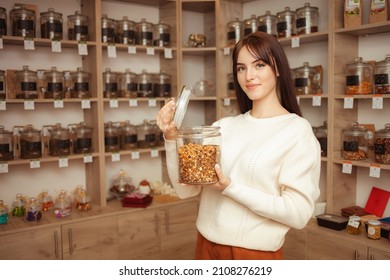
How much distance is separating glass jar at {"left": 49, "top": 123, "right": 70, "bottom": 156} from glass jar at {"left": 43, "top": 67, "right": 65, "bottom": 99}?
0.21m

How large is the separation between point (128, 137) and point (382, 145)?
1719 millimetres

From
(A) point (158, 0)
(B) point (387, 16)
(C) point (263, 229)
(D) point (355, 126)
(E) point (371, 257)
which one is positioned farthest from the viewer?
(A) point (158, 0)

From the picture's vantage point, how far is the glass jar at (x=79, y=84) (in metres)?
2.90

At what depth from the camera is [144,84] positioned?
10.4ft

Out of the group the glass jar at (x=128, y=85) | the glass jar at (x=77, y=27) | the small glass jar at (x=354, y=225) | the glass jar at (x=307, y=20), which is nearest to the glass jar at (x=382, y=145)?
the small glass jar at (x=354, y=225)

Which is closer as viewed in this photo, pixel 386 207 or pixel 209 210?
pixel 209 210

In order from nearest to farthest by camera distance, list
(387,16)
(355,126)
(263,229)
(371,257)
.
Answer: (263,229), (371,257), (387,16), (355,126)

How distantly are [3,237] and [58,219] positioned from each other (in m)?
0.35

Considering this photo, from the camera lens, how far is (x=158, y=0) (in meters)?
3.29

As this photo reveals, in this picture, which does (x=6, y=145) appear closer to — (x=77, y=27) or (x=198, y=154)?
(x=77, y=27)

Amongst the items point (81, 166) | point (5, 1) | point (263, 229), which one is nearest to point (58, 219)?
point (81, 166)

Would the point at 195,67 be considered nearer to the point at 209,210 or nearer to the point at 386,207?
the point at 386,207

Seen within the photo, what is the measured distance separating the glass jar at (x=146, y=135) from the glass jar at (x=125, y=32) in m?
0.62

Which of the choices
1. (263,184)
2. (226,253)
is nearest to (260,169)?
(263,184)
